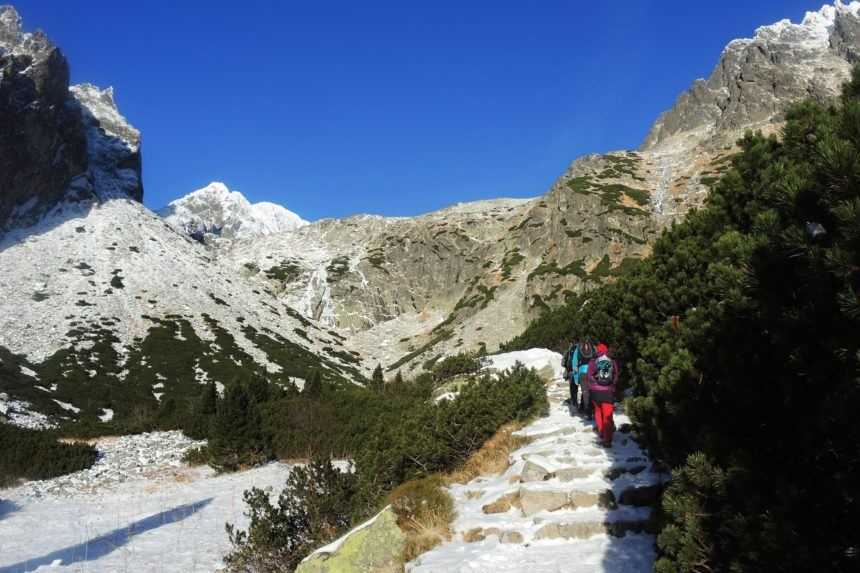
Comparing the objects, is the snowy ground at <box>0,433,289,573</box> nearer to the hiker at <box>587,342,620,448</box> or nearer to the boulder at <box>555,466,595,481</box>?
the boulder at <box>555,466,595,481</box>

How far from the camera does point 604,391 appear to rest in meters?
9.91

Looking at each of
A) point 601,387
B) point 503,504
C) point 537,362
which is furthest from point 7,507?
point 537,362

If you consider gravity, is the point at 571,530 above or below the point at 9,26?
below

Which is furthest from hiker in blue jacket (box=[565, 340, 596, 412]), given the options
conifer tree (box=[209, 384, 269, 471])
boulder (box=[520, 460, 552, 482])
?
conifer tree (box=[209, 384, 269, 471])

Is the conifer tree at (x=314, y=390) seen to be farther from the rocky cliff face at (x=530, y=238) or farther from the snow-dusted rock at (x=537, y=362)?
the rocky cliff face at (x=530, y=238)

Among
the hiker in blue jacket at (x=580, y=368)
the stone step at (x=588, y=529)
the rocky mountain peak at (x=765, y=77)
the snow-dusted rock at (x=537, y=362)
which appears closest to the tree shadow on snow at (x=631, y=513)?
the stone step at (x=588, y=529)

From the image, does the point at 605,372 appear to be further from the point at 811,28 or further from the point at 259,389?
the point at 811,28

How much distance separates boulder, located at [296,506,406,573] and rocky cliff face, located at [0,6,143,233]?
9762 cm

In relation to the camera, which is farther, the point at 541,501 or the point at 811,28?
the point at 811,28

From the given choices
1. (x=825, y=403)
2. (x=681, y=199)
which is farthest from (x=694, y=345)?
(x=681, y=199)

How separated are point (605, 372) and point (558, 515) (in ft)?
11.0

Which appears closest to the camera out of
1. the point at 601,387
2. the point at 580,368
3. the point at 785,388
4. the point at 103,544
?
the point at 785,388

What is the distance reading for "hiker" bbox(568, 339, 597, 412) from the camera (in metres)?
11.6

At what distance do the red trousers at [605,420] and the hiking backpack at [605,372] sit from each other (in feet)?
1.28
